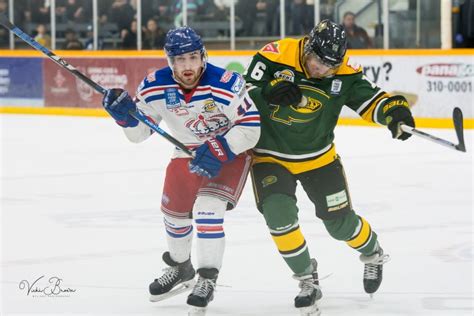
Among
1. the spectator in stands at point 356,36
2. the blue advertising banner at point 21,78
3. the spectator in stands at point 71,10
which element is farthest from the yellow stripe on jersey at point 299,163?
the spectator in stands at point 71,10

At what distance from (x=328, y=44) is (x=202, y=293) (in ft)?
3.01

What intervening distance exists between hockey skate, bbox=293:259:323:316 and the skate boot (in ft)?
0.86

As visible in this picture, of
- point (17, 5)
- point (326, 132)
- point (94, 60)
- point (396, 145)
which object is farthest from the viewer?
point (17, 5)

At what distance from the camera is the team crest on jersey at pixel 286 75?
3732 millimetres

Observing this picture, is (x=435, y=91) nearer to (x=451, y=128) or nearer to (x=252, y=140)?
(x=451, y=128)

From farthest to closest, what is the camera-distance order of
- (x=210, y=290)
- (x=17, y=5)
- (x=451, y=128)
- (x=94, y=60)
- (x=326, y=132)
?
(x=17, y=5)
(x=94, y=60)
(x=451, y=128)
(x=326, y=132)
(x=210, y=290)

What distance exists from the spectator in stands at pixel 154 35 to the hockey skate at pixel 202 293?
8.91m

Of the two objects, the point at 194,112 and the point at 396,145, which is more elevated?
the point at 194,112

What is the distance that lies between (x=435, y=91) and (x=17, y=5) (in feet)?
19.1

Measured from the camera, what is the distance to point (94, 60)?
39.4 feet

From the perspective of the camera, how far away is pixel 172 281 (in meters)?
3.79

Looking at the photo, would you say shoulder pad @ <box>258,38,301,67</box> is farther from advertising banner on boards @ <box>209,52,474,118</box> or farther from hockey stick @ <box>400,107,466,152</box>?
advertising banner on boards @ <box>209,52,474,118</box>

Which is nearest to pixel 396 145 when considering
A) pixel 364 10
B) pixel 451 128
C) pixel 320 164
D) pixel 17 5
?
pixel 451 128

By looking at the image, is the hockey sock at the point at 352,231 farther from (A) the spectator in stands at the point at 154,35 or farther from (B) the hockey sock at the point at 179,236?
(A) the spectator in stands at the point at 154,35
